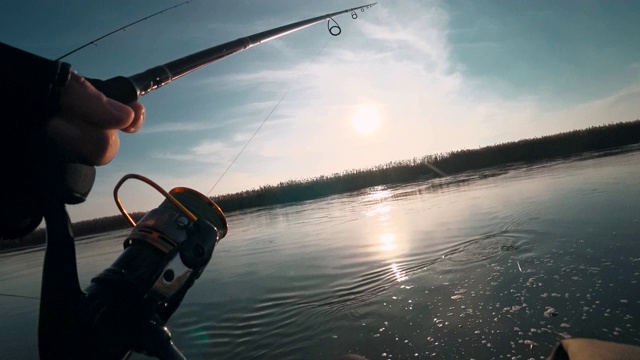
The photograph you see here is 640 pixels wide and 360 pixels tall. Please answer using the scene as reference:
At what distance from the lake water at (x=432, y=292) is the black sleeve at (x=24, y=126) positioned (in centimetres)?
262

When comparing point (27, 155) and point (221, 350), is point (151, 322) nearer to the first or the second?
point (27, 155)

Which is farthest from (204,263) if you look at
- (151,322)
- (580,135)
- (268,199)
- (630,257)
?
(580,135)

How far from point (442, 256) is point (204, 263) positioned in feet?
14.1

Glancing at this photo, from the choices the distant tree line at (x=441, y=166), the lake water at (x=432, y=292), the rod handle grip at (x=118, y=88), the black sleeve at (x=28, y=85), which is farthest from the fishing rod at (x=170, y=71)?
the distant tree line at (x=441, y=166)

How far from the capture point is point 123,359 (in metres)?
1.36

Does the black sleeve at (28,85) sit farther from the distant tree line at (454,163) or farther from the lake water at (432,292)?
the distant tree line at (454,163)

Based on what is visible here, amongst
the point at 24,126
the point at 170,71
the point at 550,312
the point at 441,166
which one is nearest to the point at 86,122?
the point at 24,126

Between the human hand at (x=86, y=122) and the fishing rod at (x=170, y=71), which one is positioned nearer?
the human hand at (x=86, y=122)

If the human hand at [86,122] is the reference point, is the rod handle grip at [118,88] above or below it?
above

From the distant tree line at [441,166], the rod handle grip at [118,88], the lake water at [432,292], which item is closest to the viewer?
the rod handle grip at [118,88]

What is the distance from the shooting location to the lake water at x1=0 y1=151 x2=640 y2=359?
285 centimetres

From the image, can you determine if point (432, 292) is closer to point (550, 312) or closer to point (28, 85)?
point (550, 312)

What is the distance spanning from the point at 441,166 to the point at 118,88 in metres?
32.7

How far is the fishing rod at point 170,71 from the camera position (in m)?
1.31
